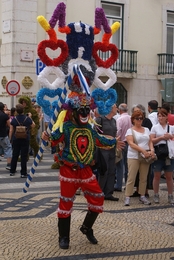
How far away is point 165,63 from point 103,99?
18.4 m

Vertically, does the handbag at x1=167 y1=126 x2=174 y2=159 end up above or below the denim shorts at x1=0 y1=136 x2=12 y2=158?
above

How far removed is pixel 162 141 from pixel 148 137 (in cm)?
36

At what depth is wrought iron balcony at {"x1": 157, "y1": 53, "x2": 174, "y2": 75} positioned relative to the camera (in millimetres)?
25253

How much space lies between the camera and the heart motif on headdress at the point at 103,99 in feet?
23.9

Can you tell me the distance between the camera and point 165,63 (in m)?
25.4

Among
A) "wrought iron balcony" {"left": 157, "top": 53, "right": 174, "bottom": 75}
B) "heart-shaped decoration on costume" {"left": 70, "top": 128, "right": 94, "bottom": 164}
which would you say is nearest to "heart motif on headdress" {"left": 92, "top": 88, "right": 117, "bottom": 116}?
"heart-shaped decoration on costume" {"left": 70, "top": 128, "right": 94, "bottom": 164}

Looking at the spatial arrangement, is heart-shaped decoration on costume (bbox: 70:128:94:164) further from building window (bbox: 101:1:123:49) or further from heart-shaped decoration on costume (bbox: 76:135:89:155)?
building window (bbox: 101:1:123:49)

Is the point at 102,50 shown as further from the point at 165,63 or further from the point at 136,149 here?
the point at 165,63

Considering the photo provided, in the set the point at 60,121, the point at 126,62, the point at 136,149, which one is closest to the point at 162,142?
the point at 136,149

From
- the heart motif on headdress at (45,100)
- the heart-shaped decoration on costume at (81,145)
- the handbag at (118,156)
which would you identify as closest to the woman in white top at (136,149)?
the handbag at (118,156)

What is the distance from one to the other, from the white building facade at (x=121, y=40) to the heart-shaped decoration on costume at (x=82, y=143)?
15178 mm

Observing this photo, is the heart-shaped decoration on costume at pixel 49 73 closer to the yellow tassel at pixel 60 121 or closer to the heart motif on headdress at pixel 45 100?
the heart motif on headdress at pixel 45 100

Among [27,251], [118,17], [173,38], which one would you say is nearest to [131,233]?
[27,251]

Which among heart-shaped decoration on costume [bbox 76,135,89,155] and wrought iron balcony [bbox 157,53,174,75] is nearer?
heart-shaped decoration on costume [bbox 76,135,89,155]
